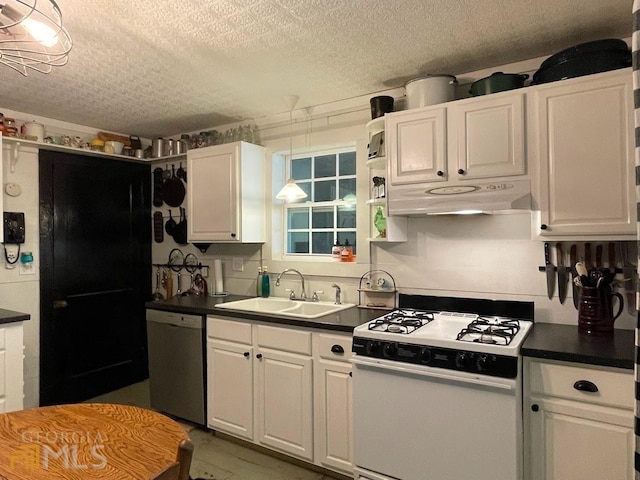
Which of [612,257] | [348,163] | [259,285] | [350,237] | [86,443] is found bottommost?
[86,443]

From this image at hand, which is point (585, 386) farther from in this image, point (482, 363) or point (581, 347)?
point (482, 363)

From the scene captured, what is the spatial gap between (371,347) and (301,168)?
1.81m

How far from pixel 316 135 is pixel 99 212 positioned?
211cm

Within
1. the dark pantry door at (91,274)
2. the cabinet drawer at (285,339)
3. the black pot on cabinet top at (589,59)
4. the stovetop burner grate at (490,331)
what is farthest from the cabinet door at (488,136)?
the dark pantry door at (91,274)

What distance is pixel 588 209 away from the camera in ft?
6.43

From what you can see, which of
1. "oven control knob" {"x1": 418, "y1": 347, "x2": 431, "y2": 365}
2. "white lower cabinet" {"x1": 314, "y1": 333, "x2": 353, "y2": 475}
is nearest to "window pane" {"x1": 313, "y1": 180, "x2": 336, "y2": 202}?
"white lower cabinet" {"x1": 314, "y1": 333, "x2": 353, "y2": 475}

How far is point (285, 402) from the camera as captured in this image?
2527 millimetres

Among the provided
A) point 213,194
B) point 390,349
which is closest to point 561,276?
point 390,349

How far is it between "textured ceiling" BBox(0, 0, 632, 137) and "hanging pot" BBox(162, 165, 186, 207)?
36.7 inches

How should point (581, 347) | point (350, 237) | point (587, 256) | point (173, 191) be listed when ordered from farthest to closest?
point (173, 191) → point (350, 237) → point (587, 256) → point (581, 347)

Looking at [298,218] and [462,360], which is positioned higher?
[298,218]

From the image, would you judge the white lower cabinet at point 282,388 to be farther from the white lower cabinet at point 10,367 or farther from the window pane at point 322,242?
the white lower cabinet at point 10,367

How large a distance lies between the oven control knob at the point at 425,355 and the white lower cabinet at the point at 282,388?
45 centimetres

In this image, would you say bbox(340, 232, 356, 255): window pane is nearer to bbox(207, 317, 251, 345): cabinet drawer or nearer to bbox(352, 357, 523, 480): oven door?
bbox(207, 317, 251, 345): cabinet drawer
